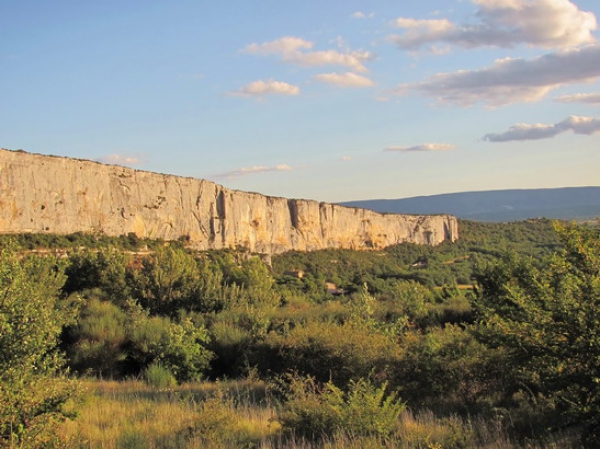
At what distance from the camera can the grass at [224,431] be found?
5430 mm

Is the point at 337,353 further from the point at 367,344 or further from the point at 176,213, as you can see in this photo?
the point at 176,213

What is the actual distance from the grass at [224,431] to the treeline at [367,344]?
0.24 metres

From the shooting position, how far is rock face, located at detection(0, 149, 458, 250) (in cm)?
4466

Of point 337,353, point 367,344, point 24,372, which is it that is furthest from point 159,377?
point 24,372

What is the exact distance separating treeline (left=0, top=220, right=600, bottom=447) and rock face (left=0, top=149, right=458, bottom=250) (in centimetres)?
2580

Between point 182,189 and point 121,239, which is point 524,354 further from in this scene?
point 182,189

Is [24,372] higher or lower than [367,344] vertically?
higher

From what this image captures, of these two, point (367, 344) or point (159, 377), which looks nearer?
point (367, 344)

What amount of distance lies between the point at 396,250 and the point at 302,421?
77.4m

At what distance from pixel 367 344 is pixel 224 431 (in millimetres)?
3554

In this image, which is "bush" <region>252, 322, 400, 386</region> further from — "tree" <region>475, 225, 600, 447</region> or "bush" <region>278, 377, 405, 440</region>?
"tree" <region>475, 225, 600, 447</region>

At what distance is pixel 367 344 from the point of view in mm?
8781

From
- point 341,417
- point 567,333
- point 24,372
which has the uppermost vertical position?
point 567,333

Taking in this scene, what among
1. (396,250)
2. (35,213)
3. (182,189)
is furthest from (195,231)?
(396,250)
